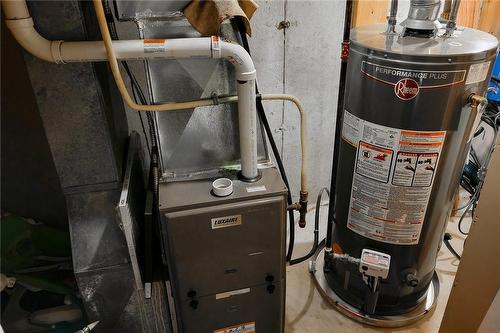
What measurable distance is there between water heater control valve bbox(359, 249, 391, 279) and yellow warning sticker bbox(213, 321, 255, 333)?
528 mm

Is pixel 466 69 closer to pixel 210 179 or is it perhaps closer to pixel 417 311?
pixel 210 179

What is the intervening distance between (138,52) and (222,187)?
0.52 meters

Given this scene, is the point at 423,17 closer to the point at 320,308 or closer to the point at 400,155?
the point at 400,155

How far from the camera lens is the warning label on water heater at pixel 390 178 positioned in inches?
54.6

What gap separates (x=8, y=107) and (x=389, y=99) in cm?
177

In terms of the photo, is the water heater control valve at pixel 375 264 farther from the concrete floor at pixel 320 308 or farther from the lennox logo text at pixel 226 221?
the lennox logo text at pixel 226 221

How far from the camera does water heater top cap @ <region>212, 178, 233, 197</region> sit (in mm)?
1289

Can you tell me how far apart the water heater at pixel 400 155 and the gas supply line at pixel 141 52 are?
46 cm

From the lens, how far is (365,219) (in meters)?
1.62

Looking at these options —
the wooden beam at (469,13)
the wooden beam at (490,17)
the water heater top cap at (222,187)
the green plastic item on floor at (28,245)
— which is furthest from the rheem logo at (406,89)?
the green plastic item on floor at (28,245)

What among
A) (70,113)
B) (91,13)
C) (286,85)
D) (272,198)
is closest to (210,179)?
(272,198)

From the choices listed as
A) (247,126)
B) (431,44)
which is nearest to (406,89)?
(431,44)

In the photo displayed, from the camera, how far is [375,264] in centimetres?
157

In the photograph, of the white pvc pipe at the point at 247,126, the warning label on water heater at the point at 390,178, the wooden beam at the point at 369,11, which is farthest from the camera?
the wooden beam at the point at 369,11
